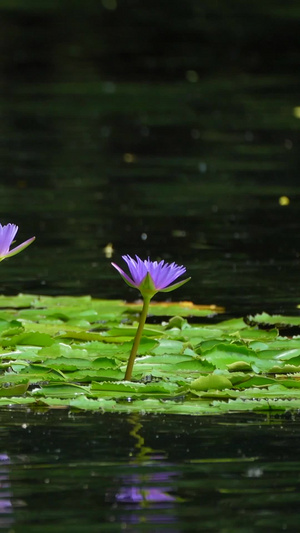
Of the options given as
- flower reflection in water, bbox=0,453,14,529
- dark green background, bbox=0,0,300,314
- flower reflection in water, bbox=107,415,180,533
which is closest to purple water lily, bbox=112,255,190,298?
flower reflection in water, bbox=107,415,180,533

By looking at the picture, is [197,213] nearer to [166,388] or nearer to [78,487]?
[166,388]

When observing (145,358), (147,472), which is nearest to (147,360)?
(145,358)

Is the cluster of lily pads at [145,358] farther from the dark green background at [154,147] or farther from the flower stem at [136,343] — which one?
the dark green background at [154,147]

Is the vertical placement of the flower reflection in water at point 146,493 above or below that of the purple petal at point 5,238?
below

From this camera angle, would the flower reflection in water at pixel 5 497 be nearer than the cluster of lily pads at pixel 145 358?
Yes

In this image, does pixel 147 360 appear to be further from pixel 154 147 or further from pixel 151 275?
pixel 154 147

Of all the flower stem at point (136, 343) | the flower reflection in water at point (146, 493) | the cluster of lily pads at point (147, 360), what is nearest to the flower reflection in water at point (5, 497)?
the flower reflection in water at point (146, 493)
